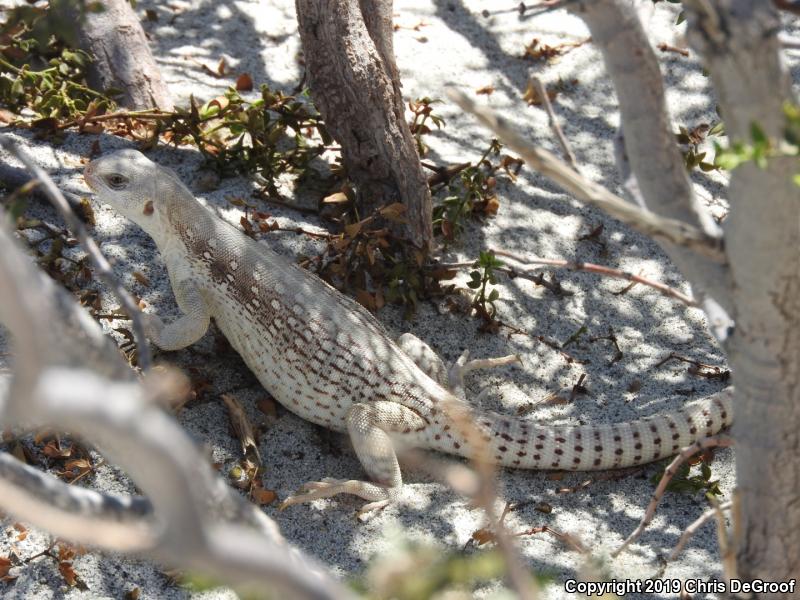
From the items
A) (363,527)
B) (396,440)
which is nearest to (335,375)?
(396,440)

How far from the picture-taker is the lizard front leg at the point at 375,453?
152 inches

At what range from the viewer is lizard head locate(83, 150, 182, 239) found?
14.3 feet

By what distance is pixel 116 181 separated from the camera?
4.39 m

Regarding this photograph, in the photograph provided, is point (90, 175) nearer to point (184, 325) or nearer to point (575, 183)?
point (184, 325)

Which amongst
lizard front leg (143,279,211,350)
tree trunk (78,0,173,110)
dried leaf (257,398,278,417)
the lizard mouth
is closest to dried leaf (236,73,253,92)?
tree trunk (78,0,173,110)

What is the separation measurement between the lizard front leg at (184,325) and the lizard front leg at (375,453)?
2.49 ft

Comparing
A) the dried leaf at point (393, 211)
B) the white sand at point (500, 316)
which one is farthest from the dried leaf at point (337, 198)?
the dried leaf at point (393, 211)

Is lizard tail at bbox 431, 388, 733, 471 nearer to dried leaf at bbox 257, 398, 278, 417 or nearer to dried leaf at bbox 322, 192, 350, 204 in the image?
dried leaf at bbox 257, 398, 278, 417

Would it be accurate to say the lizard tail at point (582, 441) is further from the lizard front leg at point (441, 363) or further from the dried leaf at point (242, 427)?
the dried leaf at point (242, 427)

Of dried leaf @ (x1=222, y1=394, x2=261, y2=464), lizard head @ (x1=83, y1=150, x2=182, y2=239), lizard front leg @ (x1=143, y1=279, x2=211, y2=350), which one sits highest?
lizard head @ (x1=83, y1=150, x2=182, y2=239)

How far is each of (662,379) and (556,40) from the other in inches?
111

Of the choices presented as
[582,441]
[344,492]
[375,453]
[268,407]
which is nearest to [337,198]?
[268,407]

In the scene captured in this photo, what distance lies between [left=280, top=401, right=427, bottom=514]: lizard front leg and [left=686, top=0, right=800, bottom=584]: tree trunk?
1552 mm

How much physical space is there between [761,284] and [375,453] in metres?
2.02
